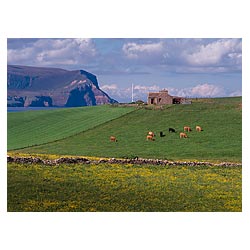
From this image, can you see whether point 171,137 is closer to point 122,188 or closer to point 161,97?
point 161,97

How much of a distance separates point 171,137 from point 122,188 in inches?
139

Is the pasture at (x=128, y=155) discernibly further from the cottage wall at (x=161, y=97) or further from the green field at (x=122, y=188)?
the cottage wall at (x=161, y=97)

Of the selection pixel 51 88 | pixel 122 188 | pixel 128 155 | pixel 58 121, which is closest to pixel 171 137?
pixel 128 155

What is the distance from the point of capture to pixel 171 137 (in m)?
23.0

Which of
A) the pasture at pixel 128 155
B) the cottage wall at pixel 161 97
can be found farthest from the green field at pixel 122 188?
the cottage wall at pixel 161 97

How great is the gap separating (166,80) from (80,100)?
330 centimetres

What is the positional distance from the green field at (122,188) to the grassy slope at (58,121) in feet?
5.25

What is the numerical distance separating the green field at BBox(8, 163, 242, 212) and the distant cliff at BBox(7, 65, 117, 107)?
2.52 meters

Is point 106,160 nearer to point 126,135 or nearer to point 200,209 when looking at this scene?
point 126,135

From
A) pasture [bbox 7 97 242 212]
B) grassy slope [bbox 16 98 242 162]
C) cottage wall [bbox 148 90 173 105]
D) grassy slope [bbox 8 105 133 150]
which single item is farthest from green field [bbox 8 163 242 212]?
cottage wall [bbox 148 90 173 105]

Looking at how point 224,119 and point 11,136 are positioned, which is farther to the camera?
point 224,119

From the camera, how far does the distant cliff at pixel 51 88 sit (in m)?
21.0

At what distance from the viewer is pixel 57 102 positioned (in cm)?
2269
